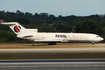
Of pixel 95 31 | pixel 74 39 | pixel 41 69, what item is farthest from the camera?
pixel 95 31

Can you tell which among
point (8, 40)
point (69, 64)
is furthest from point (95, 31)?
point (69, 64)

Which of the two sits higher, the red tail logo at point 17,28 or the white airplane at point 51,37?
the red tail logo at point 17,28

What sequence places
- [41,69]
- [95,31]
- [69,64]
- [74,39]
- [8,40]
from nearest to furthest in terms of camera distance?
[41,69], [69,64], [74,39], [8,40], [95,31]

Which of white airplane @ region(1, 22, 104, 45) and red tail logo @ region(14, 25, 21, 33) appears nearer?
white airplane @ region(1, 22, 104, 45)

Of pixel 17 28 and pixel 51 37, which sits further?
pixel 51 37

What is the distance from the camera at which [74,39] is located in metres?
45.3

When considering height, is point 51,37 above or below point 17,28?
below

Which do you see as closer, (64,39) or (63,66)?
(63,66)

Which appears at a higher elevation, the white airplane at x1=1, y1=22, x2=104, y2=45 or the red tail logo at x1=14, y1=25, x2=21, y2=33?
the red tail logo at x1=14, y1=25, x2=21, y2=33

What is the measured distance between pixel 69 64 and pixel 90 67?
83.0 inches

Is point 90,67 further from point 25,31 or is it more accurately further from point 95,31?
point 95,31

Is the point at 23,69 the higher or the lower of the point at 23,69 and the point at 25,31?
the lower

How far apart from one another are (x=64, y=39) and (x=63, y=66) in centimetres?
2799

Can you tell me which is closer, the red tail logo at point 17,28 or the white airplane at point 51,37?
the white airplane at point 51,37
